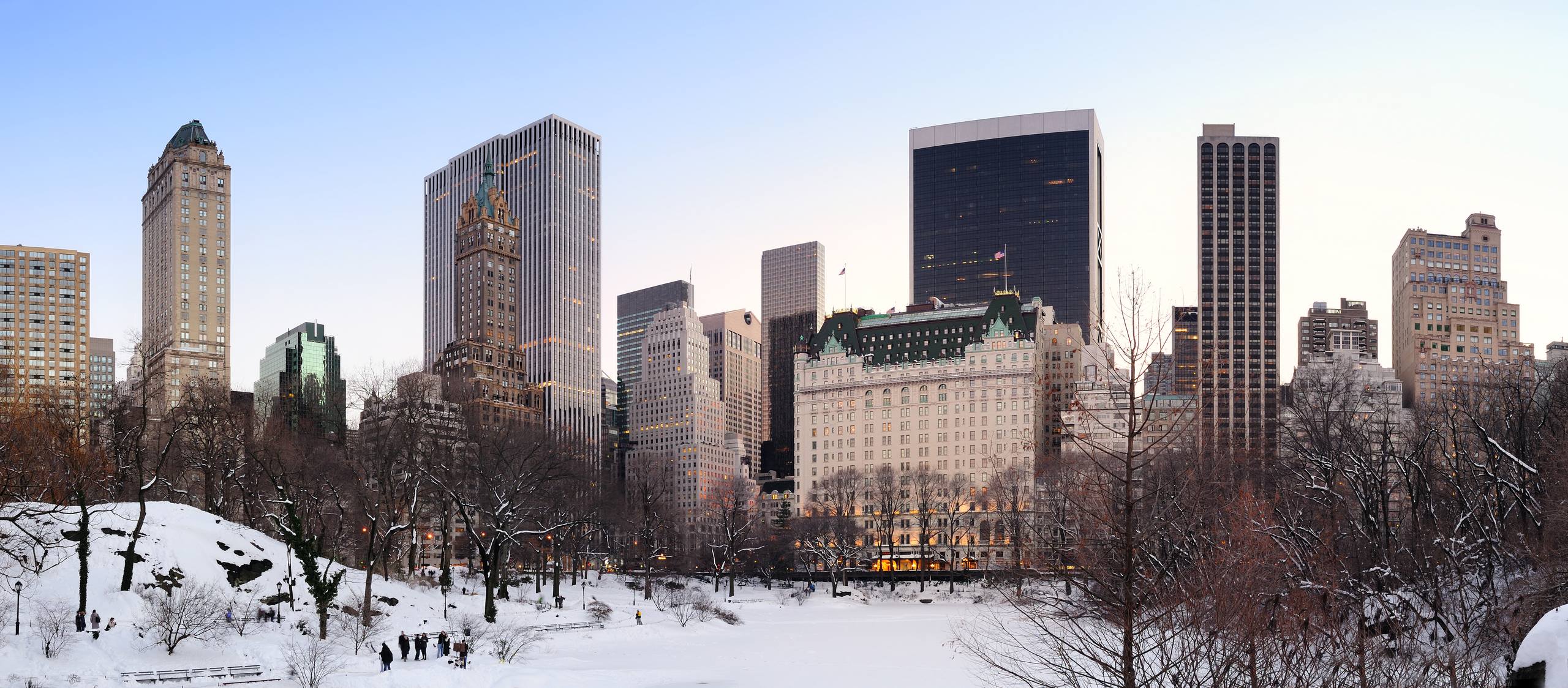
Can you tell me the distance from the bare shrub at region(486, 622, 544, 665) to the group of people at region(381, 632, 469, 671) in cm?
154

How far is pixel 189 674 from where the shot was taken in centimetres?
3769

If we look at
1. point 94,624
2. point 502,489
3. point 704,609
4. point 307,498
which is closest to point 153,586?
point 94,624

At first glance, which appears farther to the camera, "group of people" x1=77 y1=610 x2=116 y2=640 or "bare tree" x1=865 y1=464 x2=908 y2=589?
"bare tree" x1=865 y1=464 x2=908 y2=589

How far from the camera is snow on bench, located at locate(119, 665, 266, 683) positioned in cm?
3703

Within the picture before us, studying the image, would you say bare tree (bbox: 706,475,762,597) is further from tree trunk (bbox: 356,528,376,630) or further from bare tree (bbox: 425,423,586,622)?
tree trunk (bbox: 356,528,376,630)

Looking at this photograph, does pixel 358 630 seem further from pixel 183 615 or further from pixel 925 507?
pixel 925 507

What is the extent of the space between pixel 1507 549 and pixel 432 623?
4411 cm

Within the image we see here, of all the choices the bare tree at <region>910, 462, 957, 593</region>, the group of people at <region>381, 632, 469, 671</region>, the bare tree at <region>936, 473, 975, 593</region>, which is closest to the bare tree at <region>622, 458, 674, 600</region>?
Result: the bare tree at <region>910, 462, 957, 593</region>

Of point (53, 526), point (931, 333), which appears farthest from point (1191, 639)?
point (931, 333)

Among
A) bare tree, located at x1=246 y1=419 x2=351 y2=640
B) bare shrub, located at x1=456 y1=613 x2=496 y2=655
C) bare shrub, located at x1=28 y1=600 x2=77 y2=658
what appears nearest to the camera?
bare shrub, located at x1=28 y1=600 x2=77 y2=658

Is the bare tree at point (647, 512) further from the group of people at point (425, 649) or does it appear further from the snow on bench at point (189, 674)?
the snow on bench at point (189, 674)

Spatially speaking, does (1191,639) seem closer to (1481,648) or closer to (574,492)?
(1481,648)

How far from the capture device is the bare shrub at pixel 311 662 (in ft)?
122

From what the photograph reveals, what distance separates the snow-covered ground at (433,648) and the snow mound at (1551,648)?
35.2 metres
